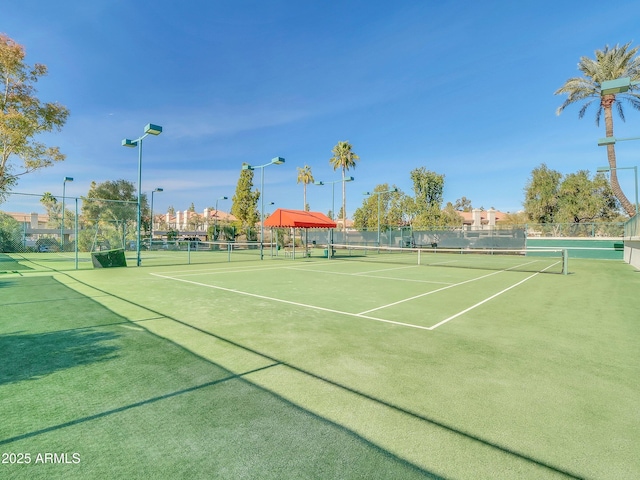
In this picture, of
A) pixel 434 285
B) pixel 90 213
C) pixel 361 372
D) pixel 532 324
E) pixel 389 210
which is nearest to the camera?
pixel 361 372

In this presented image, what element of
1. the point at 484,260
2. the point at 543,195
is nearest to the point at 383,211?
the point at 543,195

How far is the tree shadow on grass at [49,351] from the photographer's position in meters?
3.90

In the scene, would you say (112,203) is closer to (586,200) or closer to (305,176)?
(305,176)

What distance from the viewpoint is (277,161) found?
20.7 metres

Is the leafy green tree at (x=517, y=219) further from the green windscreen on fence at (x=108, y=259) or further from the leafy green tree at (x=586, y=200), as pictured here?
the green windscreen on fence at (x=108, y=259)

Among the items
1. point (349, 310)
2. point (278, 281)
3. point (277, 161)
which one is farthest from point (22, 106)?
point (349, 310)

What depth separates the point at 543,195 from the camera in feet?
148

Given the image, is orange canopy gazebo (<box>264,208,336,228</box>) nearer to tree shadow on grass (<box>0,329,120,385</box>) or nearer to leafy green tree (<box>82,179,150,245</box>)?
tree shadow on grass (<box>0,329,120,385</box>)

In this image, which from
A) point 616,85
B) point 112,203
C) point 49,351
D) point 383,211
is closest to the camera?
point 49,351

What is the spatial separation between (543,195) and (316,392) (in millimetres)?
52130

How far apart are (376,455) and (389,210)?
57.4 meters

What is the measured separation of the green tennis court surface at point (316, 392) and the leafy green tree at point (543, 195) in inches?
1775

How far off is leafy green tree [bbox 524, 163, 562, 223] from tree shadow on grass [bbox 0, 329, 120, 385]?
5300 centimetres

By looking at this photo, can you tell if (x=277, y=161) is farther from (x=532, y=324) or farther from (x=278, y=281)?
(x=532, y=324)
